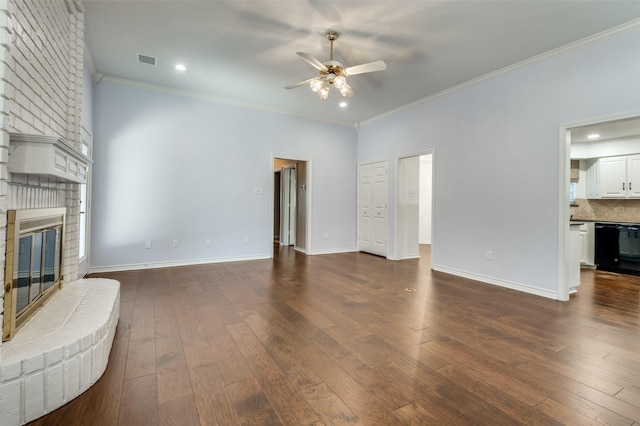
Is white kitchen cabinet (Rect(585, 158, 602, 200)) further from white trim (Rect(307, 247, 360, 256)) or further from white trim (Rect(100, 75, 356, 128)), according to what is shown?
white trim (Rect(100, 75, 356, 128))

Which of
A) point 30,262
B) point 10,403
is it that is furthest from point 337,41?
point 10,403

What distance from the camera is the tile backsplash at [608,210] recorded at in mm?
5445

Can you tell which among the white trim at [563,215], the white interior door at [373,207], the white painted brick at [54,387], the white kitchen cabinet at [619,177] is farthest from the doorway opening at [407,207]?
the white painted brick at [54,387]

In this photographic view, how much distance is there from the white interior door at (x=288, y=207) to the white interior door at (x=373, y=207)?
1739mm

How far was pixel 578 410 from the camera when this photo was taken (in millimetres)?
1573

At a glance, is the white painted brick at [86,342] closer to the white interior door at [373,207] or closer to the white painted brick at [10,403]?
the white painted brick at [10,403]

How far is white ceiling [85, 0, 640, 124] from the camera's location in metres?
2.80

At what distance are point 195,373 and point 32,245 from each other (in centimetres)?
142

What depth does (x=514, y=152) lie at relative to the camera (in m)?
3.93

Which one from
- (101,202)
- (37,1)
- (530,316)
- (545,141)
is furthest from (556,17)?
(101,202)

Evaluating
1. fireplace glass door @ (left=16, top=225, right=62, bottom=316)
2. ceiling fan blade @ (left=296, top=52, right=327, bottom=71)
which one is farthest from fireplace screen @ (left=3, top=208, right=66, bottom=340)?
ceiling fan blade @ (left=296, top=52, right=327, bottom=71)

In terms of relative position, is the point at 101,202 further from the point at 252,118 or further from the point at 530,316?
the point at 530,316

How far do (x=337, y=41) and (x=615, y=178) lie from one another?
593cm

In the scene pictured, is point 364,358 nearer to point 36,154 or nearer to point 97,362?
point 97,362
